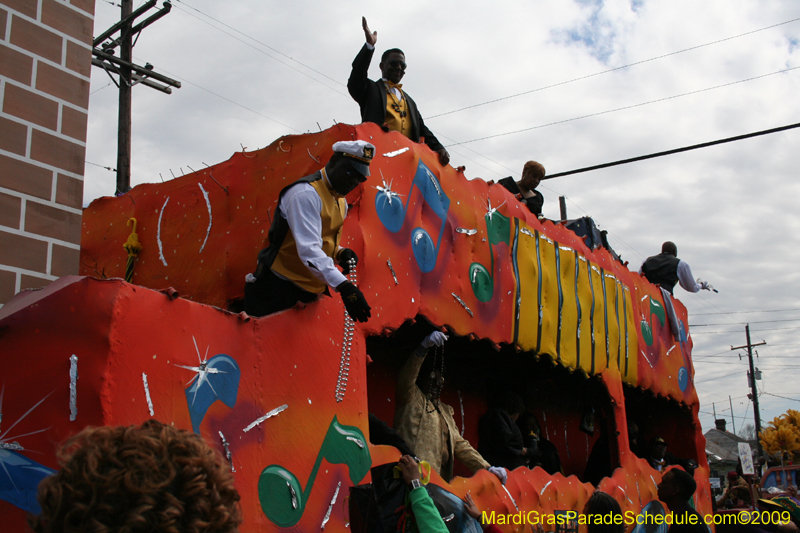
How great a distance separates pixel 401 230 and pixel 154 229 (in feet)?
7.34

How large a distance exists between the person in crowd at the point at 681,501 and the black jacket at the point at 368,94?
3235 mm

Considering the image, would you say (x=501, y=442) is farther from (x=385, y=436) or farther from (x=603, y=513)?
(x=603, y=513)

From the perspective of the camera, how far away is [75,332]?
3016 millimetres

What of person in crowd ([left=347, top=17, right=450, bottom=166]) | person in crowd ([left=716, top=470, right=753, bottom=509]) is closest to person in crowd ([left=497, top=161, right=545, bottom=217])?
person in crowd ([left=347, top=17, right=450, bottom=166])

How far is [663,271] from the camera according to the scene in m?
11.3

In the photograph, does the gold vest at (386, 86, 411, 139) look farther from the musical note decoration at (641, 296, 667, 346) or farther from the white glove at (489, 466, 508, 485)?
the musical note decoration at (641, 296, 667, 346)

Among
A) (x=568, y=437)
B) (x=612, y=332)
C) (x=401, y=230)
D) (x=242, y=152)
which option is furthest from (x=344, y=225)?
(x=568, y=437)

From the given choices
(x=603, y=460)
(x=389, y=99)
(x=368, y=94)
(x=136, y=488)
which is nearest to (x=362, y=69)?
(x=368, y=94)

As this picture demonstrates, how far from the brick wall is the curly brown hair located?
2.67 m

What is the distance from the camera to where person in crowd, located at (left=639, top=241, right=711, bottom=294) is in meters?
11.2

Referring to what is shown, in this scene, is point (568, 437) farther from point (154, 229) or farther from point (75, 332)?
point (75, 332)

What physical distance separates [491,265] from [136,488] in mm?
5467

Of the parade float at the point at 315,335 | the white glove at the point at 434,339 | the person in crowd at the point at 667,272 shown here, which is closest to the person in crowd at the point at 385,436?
the parade float at the point at 315,335

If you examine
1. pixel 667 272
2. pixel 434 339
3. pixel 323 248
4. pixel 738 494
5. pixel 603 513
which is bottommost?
pixel 738 494
